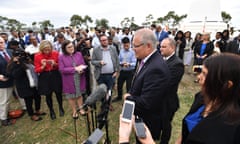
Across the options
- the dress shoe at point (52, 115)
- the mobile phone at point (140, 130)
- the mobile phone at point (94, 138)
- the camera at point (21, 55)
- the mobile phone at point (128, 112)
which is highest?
the camera at point (21, 55)

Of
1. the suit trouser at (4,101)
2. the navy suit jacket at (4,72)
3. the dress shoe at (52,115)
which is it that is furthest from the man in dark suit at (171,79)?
the suit trouser at (4,101)

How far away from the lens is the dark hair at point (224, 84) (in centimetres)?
110

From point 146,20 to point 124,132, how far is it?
189 ft

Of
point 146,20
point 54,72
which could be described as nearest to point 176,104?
point 54,72

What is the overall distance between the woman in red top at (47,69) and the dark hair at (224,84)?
3.33 m

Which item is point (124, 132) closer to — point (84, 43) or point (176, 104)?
point (176, 104)

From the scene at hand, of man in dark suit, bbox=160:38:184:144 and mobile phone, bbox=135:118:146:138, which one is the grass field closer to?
man in dark suit, bbox=160:38:184:144

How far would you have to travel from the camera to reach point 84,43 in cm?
469

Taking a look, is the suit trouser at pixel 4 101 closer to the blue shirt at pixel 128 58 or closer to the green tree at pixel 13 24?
the blue shirt at pixel 128 58

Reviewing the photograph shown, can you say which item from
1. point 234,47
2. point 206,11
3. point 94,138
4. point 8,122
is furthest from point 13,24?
point 94,138

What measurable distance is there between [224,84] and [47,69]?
353cm

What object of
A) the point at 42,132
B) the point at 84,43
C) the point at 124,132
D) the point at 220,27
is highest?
the point at 220,27

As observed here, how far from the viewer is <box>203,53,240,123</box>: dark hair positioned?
3.62ft

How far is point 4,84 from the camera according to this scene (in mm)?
3676
